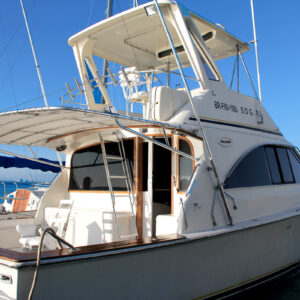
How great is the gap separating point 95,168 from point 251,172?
282 cm

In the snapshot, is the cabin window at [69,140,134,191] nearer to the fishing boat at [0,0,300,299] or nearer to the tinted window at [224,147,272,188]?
the fishing boat at [0,0,300,299]

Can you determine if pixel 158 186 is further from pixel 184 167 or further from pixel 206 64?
pixel 206 64

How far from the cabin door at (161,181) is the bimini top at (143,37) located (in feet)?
7.05

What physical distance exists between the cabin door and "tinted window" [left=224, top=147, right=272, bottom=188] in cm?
109

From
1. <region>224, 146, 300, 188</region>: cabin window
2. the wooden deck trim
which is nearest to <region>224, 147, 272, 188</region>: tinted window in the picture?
<region>224, 146, 300, 188</region>: cabin window

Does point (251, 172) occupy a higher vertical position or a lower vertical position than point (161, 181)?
lower

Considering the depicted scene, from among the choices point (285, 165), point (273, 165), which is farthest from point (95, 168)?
point (285, 165)

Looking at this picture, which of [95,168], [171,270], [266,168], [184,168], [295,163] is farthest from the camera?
[295,163]

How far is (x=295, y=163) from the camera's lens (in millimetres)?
7098

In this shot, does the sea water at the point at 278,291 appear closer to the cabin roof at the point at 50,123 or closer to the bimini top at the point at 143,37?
the cabin roof at the point at 50,123

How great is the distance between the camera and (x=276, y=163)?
252 inches

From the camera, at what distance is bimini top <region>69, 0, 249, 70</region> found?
5.53 meters

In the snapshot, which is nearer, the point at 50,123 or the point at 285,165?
the point at 50,123

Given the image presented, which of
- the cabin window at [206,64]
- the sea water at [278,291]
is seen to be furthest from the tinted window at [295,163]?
the cabin window at [206,64]
